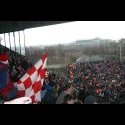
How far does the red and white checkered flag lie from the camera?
3.73 m

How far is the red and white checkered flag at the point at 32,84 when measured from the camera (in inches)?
147

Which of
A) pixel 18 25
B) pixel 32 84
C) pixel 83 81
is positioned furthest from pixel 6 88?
pixel 83 81

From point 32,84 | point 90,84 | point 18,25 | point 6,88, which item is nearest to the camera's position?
point 32,84

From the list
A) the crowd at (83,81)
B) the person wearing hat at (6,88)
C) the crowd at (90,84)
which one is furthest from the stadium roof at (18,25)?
the person wearing hat at (6,88)

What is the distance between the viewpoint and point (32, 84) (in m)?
3.72

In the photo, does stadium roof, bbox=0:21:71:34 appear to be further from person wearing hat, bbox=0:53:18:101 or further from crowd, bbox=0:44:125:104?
person wearing hat, bbox=0:53:18:101

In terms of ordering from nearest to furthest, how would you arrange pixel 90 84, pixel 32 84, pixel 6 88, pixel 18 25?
pixel 32 84, pixel 6 88, pixel 18 25, pixel 90 84

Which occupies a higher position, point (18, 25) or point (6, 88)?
point (18, 25)

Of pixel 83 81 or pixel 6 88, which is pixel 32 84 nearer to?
pixel 6 88
